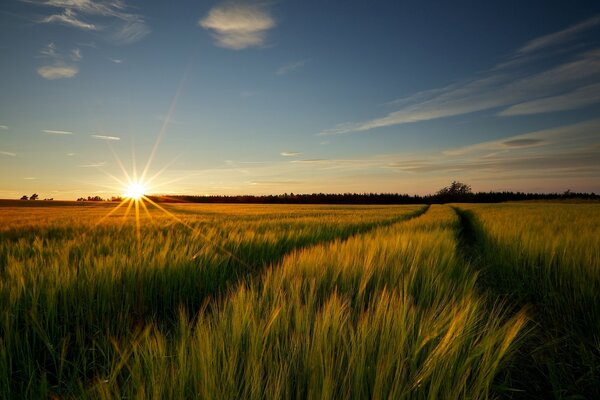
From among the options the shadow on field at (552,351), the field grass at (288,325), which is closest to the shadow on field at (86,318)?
the field grass at (288,325)

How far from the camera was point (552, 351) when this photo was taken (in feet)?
7.01

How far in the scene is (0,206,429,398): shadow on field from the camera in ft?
4.96

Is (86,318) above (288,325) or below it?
below

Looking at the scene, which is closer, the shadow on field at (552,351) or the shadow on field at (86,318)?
the shadow on field at (86,318)

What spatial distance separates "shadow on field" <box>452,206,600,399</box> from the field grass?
0.7 inches

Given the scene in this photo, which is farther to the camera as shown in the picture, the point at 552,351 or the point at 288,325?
the point at 552,351

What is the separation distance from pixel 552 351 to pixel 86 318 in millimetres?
2989

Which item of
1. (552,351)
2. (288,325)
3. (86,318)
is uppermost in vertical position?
(288,325)

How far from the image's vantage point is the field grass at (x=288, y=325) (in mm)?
939

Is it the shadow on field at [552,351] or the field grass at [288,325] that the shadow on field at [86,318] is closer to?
the field grass at [288,325]

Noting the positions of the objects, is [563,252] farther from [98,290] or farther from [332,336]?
[98,290]

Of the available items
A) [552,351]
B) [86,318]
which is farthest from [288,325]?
[552,351]

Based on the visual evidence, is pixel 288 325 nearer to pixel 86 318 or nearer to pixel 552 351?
pixel 86 318

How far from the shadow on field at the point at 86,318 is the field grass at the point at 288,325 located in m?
0.01
